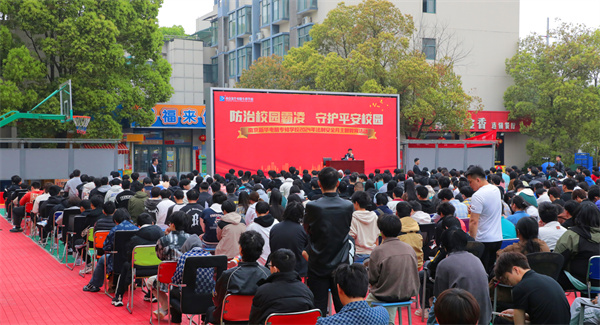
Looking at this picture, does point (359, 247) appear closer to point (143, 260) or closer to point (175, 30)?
point (143, 260)

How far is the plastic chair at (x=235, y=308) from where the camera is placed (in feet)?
15.4

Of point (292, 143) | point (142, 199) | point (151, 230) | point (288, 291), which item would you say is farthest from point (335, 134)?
point (288, 291)

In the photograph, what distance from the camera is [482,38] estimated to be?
3538cm

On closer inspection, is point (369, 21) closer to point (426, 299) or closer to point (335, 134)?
point (335, 134)

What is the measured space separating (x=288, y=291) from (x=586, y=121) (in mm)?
30839

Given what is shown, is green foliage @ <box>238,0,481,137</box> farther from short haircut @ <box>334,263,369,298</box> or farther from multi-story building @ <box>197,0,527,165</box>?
short haircut @ <box>334,263,369,298</box>

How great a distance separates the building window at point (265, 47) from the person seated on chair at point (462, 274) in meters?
37.4

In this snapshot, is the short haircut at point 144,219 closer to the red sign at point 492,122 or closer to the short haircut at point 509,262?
the short haircut at point 509,262

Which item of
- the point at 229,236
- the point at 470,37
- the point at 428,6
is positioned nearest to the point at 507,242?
the point at 229,236

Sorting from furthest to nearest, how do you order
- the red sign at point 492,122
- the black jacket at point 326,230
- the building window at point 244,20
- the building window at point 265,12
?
the building window at point 244,20, the building window at point 265,12, the red sign at point 492,122, the black jacket at point 326,230

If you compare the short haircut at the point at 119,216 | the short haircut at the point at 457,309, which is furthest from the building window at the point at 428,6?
the short haircut at the point at 457,309

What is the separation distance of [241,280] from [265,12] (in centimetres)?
3913

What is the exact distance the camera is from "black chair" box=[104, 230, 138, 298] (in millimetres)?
7336

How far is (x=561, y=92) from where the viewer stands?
98.4 ft
